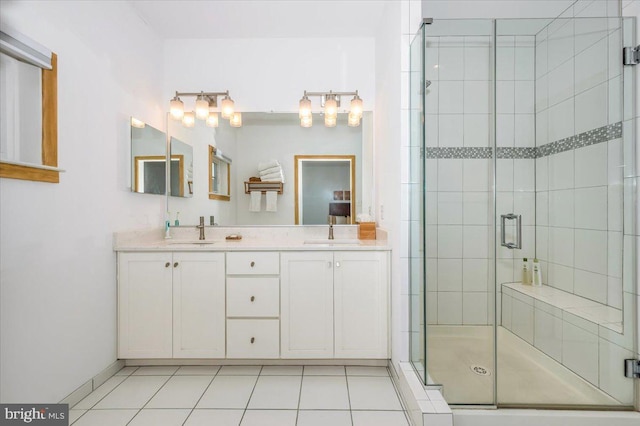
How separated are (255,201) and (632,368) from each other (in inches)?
101

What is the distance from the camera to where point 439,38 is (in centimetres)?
172

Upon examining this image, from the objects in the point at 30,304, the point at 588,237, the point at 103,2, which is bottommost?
the point at 30,304

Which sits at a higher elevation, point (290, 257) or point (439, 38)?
point (439, 38)

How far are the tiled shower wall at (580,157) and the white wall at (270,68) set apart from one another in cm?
136

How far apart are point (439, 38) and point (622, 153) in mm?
1118

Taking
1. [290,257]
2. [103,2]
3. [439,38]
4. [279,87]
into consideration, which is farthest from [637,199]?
[103,2]

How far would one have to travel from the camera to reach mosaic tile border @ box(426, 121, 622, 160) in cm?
163

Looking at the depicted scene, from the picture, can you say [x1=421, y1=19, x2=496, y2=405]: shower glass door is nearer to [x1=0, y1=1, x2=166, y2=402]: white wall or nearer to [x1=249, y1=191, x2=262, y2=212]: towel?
[x1=249, y1=191, x2=262, y2=212]: towel

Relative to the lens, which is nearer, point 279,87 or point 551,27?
point 551,27

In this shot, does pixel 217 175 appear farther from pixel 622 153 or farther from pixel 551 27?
pixel 622 153

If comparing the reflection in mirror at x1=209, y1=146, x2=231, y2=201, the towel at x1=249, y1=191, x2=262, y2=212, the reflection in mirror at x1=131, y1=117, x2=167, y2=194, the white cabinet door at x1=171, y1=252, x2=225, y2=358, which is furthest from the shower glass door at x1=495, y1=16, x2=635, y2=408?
the reflection in mirror at x1=131, y1=117, x2=167, y2=194

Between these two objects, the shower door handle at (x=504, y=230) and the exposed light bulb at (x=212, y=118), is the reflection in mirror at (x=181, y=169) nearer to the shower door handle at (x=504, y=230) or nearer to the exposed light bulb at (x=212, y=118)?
the exposed light bulb at (x=212, y=118)

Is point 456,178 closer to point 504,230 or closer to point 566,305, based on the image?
point 504,230

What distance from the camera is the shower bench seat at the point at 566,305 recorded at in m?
1.63
